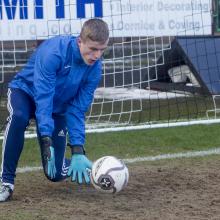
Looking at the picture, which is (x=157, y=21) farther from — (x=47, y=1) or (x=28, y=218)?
(x=28, y=218)

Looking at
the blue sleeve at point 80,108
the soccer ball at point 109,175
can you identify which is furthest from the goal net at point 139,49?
the soccer ball at point 109,175

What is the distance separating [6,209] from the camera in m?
6.06

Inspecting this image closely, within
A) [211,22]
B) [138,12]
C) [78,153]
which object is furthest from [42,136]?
[211,22]

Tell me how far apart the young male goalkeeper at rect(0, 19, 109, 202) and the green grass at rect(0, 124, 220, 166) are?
173 centimetres

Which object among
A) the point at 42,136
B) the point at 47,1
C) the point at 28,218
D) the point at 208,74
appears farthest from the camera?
the point at 208,74

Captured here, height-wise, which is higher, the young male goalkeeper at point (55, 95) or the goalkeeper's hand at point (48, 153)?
the young male goalkeeper at point (55, 95)

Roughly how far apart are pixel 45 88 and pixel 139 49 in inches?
225

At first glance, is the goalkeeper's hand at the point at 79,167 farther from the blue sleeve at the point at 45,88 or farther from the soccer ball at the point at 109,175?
the blue sleeve at the point at 45,88

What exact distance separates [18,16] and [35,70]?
12.9 feet

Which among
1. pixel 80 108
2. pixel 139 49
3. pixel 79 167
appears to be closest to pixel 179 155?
pixel 80 108

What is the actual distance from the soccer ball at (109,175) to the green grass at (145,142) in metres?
1.95

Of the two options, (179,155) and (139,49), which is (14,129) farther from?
(139,49)

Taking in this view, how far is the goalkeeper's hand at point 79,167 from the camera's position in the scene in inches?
248

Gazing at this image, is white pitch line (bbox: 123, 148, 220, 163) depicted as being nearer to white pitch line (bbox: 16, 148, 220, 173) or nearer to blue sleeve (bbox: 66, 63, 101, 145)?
white pitch line (bbox: 16, 148, 220, 173)
